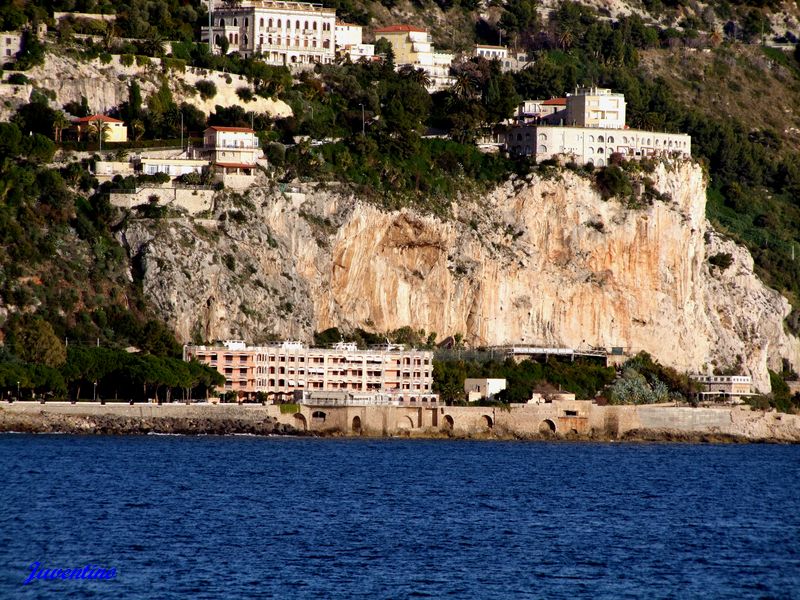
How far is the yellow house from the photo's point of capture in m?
110

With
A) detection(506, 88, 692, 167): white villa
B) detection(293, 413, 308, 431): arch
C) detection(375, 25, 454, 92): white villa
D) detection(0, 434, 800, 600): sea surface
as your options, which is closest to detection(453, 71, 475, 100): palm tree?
detection(375, 25, 454, 92): white villa

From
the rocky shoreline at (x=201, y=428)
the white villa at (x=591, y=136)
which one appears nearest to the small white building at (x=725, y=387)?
the rocky shoreline at (x=201, y=428)

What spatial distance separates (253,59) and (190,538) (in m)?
69.1

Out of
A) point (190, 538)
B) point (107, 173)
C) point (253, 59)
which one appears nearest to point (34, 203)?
point (107, 173)

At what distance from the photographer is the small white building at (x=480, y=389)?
344ft

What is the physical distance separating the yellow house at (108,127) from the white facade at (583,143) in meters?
25.1

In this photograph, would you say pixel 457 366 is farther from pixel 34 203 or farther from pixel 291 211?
pixel 34 203

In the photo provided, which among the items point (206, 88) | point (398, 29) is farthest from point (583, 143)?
point (206, 88)

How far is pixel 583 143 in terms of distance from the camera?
121 m

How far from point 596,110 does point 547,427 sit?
27.2 metres

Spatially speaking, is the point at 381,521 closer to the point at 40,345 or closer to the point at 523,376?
the point at 40,345

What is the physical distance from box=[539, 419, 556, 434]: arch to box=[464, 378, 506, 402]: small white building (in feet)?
10.3

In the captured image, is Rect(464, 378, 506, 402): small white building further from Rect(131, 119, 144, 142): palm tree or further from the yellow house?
the yellow house

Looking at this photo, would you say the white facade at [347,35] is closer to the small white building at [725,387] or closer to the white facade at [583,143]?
the white facade at [583,143]
